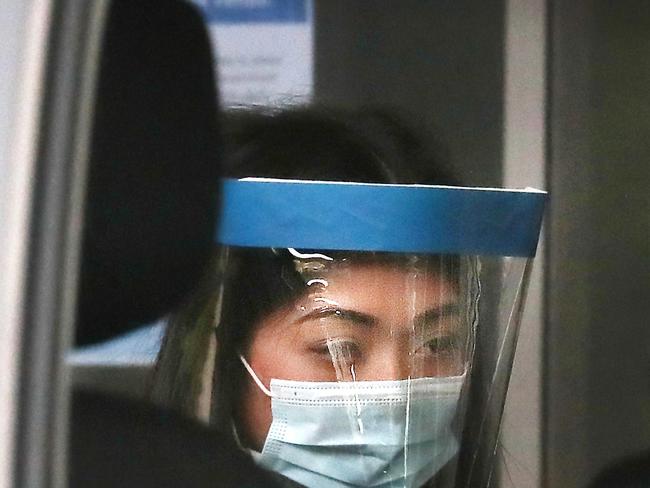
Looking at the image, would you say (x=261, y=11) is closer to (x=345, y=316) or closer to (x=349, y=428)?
(x=345, y=316)

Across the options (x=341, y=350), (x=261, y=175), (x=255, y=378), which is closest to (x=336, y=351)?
(x=341, y=350)

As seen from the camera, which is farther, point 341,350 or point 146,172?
point 341,350

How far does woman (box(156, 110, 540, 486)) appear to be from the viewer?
1.12m

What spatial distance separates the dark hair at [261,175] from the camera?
1.02 meters

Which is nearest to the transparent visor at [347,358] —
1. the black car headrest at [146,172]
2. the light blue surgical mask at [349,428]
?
the light blue surgical mask at [349,428]

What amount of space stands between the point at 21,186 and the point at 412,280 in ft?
1.92

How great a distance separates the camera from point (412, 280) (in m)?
1.15

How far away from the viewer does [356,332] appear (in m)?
1.15

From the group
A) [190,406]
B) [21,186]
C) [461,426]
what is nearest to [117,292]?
[21,186]

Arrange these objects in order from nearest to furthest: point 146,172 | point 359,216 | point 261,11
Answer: point 146,172, point 359,216, point 261,11

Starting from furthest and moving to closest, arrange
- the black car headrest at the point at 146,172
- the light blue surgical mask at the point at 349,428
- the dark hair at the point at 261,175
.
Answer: the light blue surgical mask at the point at 349,428, the dark hair at the point at 261,175, the black car headrest at the point at 146,172

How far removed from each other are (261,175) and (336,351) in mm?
234

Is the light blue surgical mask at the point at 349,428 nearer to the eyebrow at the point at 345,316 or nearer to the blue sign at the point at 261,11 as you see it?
the eyebrow at the point at 345,316

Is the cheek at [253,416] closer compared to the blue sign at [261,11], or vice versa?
the cheek at [253,416]
